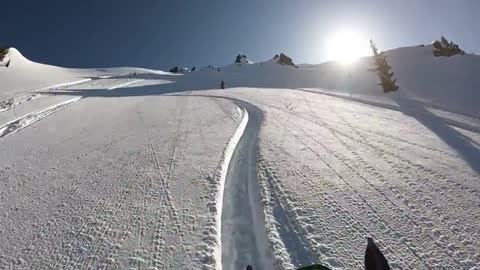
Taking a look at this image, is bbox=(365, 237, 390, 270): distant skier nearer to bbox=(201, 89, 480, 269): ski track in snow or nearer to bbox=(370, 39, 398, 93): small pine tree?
bbox=(201, 89, 480, 269): ski track in snow

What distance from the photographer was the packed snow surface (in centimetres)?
360

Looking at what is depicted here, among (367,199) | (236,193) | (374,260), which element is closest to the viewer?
(374,260)

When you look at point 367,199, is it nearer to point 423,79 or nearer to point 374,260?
point 374,260

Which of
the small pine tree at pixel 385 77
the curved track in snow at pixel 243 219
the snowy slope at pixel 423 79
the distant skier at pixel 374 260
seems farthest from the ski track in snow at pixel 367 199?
the small pine tree at pixel 385 77

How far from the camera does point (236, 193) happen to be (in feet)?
16.5

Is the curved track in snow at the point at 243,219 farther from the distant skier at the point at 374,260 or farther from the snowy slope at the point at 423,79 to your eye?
the snowy slope at the point at 423,79

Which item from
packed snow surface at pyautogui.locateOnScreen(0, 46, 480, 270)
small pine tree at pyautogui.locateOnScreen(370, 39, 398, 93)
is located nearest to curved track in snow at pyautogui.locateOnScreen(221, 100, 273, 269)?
packed snow surface at pyautogui.locateOnScreen(0, 46, 480, 270)

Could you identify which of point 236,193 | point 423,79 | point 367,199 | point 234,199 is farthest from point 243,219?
point 423,79

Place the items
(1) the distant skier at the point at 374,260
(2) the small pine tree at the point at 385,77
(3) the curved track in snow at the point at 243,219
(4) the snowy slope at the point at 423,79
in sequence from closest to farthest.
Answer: (1) the distant skier at the point at 374,260 < (3) the curved track in snow at the point at 243,219 < (4) the snowy slope at the point at 423,79 < (2) the small pine tree at the point at 385,77

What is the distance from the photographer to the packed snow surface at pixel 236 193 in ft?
11.8

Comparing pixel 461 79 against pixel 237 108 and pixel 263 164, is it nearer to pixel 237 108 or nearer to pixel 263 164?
pixel 237 108

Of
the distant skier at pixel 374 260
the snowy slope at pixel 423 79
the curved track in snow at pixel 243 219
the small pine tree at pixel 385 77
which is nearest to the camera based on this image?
the distant skier at pixel 374 260

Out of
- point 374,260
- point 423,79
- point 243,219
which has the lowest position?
point 243,219

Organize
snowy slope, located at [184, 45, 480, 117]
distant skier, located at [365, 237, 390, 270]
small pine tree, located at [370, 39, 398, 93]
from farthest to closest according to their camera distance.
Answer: small pine tree, located at [370, 39, 398, 93]
snowy slope, located at [184, 45, 480, 117]
distant skier, located at [365, 237, 390, 270]
